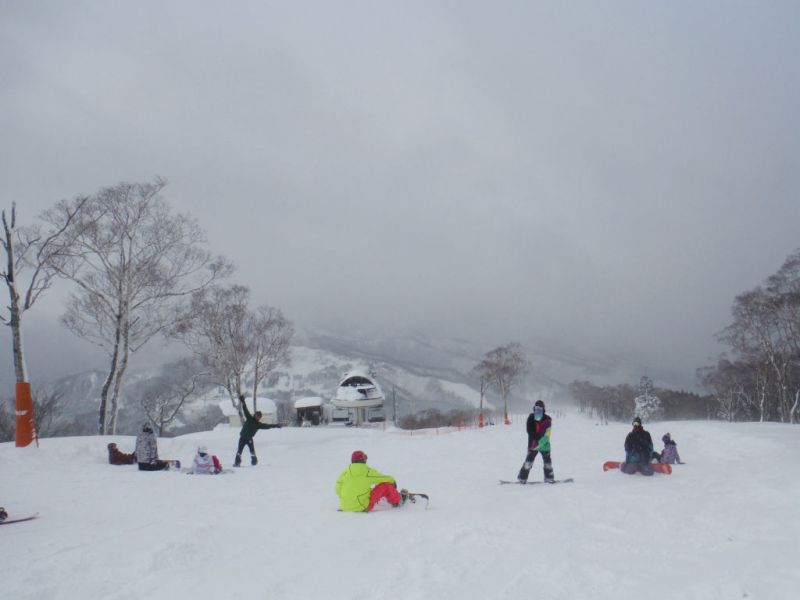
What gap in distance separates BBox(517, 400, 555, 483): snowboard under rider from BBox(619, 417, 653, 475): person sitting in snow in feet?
8.30

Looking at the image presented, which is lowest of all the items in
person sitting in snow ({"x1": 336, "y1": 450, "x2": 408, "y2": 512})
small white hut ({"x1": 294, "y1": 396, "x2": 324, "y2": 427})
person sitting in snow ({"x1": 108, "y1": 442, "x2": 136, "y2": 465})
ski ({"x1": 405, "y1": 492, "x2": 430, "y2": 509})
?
small white hut ({"x1": 294, "y1": 396, "x2": 324, "y2": 427})

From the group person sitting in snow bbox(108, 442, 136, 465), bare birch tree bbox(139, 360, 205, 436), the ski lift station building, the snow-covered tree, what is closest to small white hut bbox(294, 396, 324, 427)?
the ski lift station building

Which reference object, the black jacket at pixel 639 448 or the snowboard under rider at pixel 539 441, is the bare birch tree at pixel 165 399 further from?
the black jacket at pixel 639 448

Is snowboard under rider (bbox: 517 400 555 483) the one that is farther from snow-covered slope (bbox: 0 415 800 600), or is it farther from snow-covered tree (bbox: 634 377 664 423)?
snow-covered tree (bbox: 634 377 664 423)

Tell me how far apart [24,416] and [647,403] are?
90.8 metres

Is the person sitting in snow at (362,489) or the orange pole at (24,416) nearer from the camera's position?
the person sitting in snow at (362,489)

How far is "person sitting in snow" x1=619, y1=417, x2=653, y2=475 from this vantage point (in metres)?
13.1

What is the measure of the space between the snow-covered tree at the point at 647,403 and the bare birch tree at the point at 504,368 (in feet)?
98.1

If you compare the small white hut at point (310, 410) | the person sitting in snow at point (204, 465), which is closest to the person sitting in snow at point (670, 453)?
the person sitting in snow at point (204, 465)

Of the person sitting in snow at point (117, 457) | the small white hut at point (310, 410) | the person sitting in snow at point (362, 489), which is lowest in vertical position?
the small white hut at point (310, 410)

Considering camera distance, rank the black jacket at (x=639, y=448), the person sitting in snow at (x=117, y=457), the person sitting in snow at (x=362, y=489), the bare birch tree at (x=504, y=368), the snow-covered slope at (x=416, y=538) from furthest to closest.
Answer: the bare birch tree at (x=504, y=368), the person sitting in snow at (x=117, y=457), the black jacket at (x=639, y=448), the person sitting in snow at (x=362, y=489), the snow-covered slope at (x=416, y=538)

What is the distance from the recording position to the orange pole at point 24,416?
1661cm

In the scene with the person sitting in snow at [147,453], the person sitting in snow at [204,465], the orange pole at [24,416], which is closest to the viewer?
the person sitting in snow at [204,465]

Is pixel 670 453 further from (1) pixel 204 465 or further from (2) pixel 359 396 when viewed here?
(2) pixel 359 396
